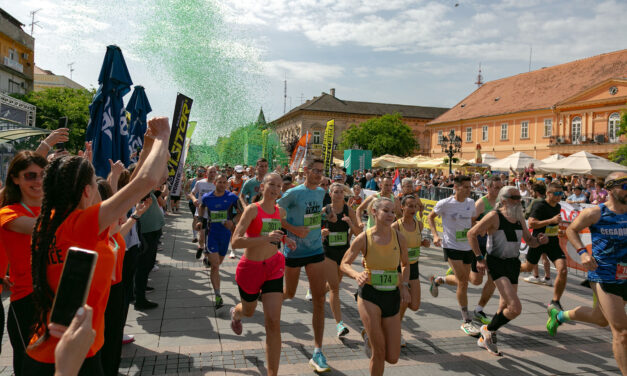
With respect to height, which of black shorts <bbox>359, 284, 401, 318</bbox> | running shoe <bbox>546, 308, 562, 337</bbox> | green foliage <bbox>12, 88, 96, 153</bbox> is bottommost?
running shoe <bbox>546, 308, 562, 337</bbox>

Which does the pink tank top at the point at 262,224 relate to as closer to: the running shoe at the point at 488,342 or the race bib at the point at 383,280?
the race bib at the point at 383,280

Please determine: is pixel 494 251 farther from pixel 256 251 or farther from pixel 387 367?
pixel 256 251

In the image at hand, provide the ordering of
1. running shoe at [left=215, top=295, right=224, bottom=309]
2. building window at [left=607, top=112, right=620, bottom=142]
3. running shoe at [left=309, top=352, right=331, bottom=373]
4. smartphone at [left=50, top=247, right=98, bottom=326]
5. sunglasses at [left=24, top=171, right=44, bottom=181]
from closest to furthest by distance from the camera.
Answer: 1. smartphone at [left=50, top=247, right=98, bottom=326]
2. sunglasses at [left=24, top=171, right=44, bottom=181]
3. running shoe at [left=309, top=352, right=331, bottom=373]
4. running shoe at [left=215, top=295, right=224, bottom=309]
5. building window at [left=607, top=112, right=620, bottom=142]

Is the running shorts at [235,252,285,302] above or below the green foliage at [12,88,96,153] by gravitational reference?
below

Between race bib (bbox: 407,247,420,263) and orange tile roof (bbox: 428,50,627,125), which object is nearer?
race bib (bbox: 407,247,420,263)

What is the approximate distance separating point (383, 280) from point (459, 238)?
249cm

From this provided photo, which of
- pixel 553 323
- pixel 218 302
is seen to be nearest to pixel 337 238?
pixel 218 302

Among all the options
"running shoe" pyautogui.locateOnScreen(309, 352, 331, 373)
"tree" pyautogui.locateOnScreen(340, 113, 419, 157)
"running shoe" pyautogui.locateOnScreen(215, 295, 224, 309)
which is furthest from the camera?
"tree" pyautogui.locateOnScreen(340, 113, 419, 157)

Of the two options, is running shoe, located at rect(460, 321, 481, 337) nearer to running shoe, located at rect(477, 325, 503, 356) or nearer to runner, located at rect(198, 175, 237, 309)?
running shoe, located at rect(477, 325, 503, 356)

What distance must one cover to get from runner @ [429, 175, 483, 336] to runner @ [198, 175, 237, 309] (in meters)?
3.18

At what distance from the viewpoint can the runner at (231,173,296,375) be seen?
3998 mm

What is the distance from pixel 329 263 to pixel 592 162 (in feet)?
60.1

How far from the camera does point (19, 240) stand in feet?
8.68

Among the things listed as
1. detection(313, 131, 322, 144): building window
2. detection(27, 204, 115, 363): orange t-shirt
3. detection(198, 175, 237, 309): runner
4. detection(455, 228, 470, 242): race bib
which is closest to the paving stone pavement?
detection(198, 175, 237, 309): runner
